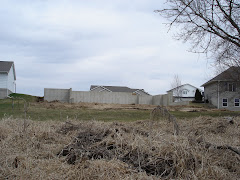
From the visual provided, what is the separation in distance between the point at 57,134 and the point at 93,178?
2.98 metres

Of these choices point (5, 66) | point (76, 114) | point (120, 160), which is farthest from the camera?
point (5, 66)

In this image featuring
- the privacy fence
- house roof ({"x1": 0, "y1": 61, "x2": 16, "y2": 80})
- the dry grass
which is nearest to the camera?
the dry grass

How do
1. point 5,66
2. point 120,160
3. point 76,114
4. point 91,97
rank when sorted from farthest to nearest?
point 5,66
point 91,97
point 76,114
point 120,160

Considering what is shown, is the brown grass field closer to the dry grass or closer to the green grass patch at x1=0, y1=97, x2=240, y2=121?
the dry grass

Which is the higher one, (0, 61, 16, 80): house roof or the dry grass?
(0, 61, 16, 80): house roof

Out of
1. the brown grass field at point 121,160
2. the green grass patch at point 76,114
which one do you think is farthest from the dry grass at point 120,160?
the green grass patch at point 76,114

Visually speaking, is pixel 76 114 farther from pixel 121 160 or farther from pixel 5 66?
pixel 5 66

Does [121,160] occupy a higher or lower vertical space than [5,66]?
lower

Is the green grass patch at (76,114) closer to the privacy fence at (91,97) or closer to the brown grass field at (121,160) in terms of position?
the brown grass field at (121,160)

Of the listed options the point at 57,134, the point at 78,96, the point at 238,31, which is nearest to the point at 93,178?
the point at 57,134

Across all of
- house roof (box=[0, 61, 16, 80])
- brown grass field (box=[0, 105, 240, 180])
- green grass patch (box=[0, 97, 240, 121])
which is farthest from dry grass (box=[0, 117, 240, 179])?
house roof (box=[0, 61, 16, 80])

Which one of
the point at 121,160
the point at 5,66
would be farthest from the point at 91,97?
the point at 121,160

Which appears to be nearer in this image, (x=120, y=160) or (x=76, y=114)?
(x=120, y=160)

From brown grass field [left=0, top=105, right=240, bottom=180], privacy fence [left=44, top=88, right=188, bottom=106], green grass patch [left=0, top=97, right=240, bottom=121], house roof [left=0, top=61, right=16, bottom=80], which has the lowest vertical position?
brown grass field [left=0, top=105, right=240, bottom=180]
